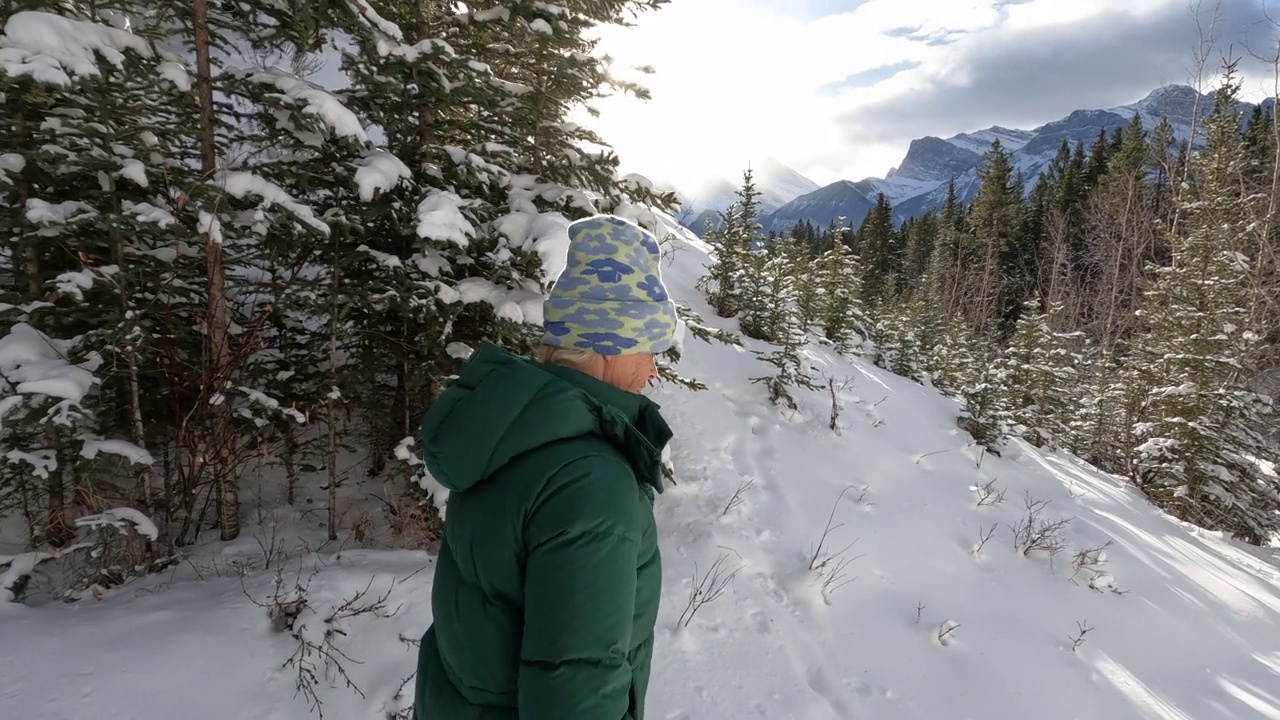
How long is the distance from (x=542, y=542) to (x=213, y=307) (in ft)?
17.6

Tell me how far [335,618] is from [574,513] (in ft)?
13.1

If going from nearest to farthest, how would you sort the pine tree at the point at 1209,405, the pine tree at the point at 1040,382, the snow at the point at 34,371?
the snow at the point at 34,371 < the pine tree at the point at 1209,405 < the pine tree at the point at 1040,382

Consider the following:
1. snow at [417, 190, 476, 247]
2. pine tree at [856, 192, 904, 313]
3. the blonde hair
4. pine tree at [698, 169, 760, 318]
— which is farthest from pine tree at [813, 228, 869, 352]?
pine tree at [856, 192, 904, 313]

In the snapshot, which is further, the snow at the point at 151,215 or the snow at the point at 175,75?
the snow at the point at 175,75

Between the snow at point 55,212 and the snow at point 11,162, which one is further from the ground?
the snow at point 11,162

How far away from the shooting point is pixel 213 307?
491 centimetres

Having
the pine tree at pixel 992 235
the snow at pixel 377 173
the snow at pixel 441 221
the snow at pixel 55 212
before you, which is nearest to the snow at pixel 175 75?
the snow at pixel 55 212

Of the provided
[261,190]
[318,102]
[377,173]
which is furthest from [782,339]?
[261,190]

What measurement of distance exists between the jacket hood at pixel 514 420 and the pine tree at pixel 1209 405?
14527 millimetres

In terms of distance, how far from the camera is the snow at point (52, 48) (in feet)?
10.9

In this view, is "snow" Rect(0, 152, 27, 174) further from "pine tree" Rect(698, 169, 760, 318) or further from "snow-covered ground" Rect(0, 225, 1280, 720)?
"pine tree" Rect(698, 169, 760, 318)

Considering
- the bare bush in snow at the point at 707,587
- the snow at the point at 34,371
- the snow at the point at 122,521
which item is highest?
the snow at the point at 34,371

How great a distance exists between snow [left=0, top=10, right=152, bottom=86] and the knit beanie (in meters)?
4.14

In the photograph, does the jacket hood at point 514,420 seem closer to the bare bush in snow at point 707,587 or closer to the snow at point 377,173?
the snow at point 377,173
